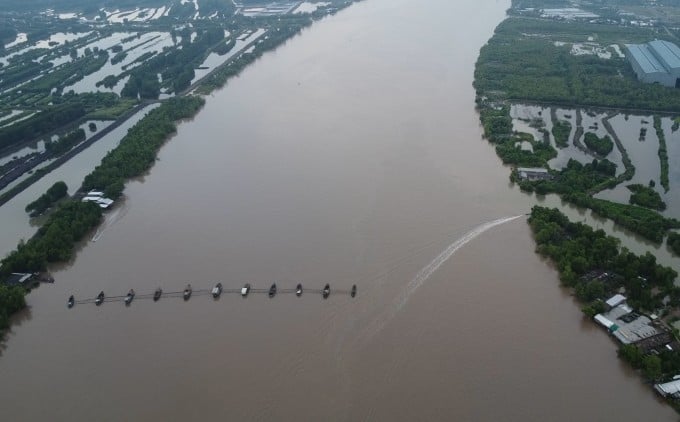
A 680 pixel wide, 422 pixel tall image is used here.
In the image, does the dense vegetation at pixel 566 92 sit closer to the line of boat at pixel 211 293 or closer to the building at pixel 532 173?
the building at pixel 532 173

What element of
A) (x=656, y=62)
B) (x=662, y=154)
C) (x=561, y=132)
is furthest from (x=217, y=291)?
(x=656, y=62)

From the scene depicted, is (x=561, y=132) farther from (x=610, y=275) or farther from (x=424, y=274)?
(x=424, y=274)

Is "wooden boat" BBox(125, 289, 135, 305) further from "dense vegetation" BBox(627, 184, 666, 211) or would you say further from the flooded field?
"dense vegetation" BBox(627, 184, 666, 211)

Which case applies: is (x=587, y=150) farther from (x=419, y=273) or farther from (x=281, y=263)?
(x=281, y=263)

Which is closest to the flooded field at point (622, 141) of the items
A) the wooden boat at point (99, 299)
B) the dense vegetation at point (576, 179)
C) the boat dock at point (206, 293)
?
the dense vegetation at point (576, 179)

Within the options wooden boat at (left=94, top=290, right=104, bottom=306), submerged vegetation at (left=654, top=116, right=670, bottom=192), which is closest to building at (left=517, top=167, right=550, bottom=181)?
submerged vegetation at (left=654, top=116, right=670, bottom=192)

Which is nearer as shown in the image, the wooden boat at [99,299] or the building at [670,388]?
the building at [670,388]

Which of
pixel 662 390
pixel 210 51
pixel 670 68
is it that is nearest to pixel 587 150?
pixel 670 68
